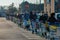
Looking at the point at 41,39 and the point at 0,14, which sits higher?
the point at 41,39

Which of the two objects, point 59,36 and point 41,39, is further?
point 41,39

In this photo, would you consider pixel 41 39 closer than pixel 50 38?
No

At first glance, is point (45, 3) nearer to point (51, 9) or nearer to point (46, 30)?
point (51, 9)

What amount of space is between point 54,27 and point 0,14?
103 meters

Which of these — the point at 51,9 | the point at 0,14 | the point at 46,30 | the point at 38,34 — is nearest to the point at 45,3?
the point at 51,9

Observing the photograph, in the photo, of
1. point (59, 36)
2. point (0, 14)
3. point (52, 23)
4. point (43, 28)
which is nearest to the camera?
point (59, 36)

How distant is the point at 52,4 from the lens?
4069 centimetres

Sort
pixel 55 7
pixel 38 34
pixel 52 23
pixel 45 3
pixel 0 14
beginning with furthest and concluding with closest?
pixel 0 14 < pixel 45 3 < pixel 55 7 < pixel 38 34 < pixel 52 23

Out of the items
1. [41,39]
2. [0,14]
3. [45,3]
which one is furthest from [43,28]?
[0,14]

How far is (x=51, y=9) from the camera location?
4084 cm

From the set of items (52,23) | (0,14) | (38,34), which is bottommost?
(0,14)

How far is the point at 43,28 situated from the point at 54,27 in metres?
3.81

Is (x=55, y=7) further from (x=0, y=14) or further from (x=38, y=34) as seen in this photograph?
(x=0, y=14)

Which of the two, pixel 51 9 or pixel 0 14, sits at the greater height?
pixel 51 9
